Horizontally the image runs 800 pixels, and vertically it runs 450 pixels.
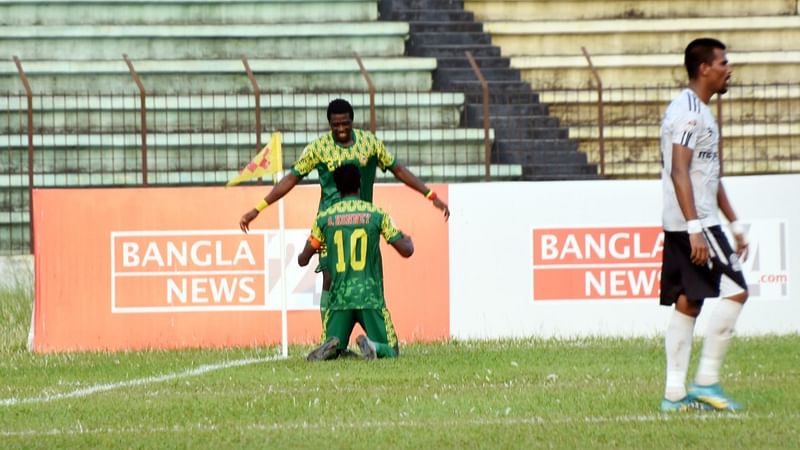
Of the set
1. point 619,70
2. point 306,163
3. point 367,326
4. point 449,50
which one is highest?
point 449,50

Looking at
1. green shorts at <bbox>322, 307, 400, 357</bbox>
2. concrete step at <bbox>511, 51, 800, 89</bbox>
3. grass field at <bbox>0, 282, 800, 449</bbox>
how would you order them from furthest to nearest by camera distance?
concrete step at <bbox>511, 51, 800, 89</bbox> → green shorts at <bbox>322, 307, 400, 357</bbox> → grass field at <bbox>0, 282, 800, 449</bbox>

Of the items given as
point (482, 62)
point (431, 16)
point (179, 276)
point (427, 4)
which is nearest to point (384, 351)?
point (179, 276)

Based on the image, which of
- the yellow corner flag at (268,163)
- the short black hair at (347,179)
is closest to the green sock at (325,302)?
the short black hair at (347,179)

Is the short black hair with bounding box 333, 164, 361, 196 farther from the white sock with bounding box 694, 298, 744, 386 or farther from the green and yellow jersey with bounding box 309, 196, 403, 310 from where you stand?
the white sock with bounding box 694, 298, 744, 386

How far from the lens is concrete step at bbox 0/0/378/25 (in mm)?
23156

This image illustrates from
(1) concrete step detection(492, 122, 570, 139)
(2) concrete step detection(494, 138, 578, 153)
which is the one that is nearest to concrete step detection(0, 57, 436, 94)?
(1) concrete step detection(492, 122, 570, 139)

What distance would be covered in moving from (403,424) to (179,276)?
21.3ft

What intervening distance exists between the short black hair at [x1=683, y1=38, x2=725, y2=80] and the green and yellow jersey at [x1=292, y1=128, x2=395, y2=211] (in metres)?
4.30

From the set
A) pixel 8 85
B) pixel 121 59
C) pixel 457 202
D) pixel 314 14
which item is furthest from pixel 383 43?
pixel 457 202

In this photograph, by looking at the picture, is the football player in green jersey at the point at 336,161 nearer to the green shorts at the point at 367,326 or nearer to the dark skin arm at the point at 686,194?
the green shorts at the point at 367,326

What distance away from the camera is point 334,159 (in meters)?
12.4

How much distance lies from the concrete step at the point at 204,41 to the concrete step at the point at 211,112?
148cm

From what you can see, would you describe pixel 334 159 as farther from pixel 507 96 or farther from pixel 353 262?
pixel 507 96

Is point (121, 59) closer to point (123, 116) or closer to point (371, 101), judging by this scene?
point (123, 116)
